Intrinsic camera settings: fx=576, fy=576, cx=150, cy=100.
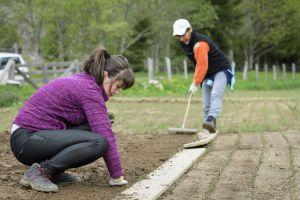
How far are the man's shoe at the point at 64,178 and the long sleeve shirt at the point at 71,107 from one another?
19.8 inches

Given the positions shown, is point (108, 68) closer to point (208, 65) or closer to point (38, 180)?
point (38, 180)

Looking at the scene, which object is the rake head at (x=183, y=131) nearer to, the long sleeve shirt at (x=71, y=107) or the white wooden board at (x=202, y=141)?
the white wooden board at (x=202, y=141)

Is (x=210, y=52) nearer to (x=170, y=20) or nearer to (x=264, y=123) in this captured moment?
(x=264, y=123)

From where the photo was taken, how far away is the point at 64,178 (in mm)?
4875

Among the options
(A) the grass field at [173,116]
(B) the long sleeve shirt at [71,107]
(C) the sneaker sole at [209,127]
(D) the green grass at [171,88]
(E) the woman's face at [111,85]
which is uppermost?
(E) the woman's face at [111,85]

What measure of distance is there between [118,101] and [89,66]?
11781 millimetres

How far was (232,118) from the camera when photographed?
11125 mm

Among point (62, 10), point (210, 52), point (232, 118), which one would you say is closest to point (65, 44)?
point (62, 10)

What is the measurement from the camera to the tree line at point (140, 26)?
3556cm

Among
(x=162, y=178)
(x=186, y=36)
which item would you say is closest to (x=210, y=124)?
(x=186, y=36)

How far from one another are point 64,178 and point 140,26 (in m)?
40.8

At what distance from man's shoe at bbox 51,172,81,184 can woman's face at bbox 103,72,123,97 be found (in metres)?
0.86

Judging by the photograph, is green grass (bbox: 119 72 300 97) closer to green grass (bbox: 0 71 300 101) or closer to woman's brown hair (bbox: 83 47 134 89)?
green grass (bbox: 0 71 300 101)

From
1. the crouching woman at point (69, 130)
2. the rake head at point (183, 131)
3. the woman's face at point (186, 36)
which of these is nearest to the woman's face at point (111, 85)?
the crouching woman at point (69, 130)
